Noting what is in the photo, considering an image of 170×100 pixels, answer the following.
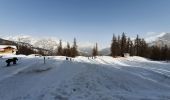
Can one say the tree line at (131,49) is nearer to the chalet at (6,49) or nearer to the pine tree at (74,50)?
the pine tree at (74,50)

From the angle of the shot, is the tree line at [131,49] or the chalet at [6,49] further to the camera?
the tree line at [131,49]

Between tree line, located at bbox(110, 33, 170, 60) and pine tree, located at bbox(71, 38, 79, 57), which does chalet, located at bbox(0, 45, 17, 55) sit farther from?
tree line, located at bbox(110, 33, 170, 60)

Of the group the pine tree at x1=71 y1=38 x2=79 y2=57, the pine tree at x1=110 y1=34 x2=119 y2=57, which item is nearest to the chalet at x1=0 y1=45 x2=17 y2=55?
the pine tree at x1=71 y1=38 x2=79 y2=57

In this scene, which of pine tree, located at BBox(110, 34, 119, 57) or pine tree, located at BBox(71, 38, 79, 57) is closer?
pine tree, located at BBox(110, 34, 119, 57)

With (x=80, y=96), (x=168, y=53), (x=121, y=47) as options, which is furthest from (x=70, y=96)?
(x=168, y=53)

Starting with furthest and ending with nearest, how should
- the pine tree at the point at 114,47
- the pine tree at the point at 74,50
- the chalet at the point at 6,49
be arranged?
the pine tree at the point at 74,50, the pine tree at the point at 114,47, the chalet at the point at 6,49

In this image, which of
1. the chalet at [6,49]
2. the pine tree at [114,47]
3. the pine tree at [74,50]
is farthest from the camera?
the pine tree at [74,50]

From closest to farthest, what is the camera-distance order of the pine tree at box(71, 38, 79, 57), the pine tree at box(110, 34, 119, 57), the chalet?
the chalet < the pine tree at box(110, 34, 119, 57) < the pine tree at box(71, 38, 79, 57)

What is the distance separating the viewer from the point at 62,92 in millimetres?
13891

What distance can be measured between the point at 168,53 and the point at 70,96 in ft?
467

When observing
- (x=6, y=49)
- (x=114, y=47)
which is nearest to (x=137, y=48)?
(x=114, y=47)

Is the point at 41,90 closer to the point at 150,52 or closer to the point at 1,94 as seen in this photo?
the point at 1,94

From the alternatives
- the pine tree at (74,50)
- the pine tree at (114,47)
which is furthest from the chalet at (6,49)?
the pine tree at (114,47)

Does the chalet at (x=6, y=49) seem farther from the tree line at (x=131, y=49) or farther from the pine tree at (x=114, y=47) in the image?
the pine tree at (x=114, y=47)
